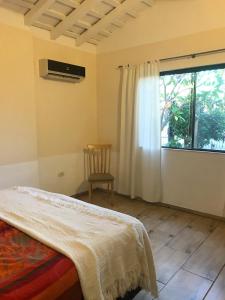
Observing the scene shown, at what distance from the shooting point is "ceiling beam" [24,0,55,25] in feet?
9.52

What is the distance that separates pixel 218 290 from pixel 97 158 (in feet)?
9.07

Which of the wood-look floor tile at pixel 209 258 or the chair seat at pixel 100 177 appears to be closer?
the wood-look floor tile at pixel 209 258

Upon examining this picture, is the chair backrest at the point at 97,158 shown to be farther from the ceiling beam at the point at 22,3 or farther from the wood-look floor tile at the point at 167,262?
the ceiling beam at the point at 22,3

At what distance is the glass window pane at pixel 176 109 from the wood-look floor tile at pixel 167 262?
5.14 ft

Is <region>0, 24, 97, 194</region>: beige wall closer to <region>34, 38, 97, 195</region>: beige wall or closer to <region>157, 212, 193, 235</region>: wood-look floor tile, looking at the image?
<region>34, 38, 97, 195</region>: beige wall

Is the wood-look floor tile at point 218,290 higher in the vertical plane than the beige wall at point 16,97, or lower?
lower

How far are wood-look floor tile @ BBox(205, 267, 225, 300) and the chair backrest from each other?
256cm

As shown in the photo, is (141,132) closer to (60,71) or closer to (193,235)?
(60,71)

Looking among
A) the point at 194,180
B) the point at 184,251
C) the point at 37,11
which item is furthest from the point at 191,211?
the point at 37,11

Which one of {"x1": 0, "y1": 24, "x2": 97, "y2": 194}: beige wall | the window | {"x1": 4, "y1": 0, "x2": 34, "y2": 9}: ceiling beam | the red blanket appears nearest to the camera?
the red blanket

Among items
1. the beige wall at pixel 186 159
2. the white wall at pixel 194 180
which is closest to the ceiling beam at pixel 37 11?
the beige wall at pixel 186 159

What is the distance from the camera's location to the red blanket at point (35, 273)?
3.62 ft

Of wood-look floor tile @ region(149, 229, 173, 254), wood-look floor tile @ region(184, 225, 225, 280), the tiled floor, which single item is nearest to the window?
the tiled floor

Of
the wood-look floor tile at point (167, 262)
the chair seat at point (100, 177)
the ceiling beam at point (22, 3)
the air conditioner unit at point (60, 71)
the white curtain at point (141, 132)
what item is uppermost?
the ceiling beam at point (22, 3)
